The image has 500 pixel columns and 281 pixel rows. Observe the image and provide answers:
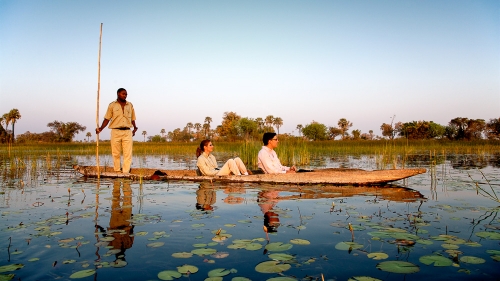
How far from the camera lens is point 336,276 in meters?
2.33

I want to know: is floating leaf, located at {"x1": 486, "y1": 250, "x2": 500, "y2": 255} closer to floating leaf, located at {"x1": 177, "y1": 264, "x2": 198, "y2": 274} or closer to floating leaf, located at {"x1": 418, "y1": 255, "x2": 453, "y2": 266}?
floating leaf, located at {"x1": 418, "y1": 255, "x2": 453, "y2": 266}

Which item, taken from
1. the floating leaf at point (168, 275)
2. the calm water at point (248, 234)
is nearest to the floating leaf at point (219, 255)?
the calm water at point (248, 234)

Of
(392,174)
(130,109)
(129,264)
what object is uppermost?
(130,109)

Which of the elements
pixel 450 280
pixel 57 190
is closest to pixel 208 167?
pixel 57 190

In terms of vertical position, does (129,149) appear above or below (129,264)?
above

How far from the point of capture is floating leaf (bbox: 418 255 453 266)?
8.10 feet

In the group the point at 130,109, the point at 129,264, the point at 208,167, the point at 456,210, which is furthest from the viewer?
the point at 130,109

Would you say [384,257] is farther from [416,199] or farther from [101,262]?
[416,199]

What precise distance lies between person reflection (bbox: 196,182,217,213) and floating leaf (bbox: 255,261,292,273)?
207 centimetres

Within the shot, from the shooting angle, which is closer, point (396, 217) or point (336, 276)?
point (336, 276)

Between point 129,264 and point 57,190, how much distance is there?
4633mm

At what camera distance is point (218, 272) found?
7.67 ft

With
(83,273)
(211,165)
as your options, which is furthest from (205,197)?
(83,273)

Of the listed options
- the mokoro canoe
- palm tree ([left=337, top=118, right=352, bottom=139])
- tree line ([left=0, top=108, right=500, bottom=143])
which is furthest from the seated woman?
palm tree ([left=337, top=118, right=352, bottom=139])
